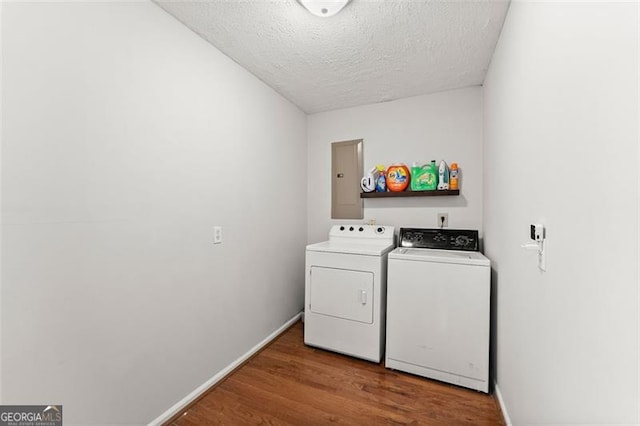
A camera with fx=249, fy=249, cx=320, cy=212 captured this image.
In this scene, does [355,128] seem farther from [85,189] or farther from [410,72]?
[85,189]

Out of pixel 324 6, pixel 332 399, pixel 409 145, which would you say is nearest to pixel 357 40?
pixel 324 6

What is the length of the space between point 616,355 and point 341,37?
1.92m

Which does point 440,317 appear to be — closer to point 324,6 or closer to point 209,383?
point 209,383

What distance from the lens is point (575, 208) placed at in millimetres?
735

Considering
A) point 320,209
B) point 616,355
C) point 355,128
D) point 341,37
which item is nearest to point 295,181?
point 320,209

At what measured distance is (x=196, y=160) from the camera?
166 centimetres

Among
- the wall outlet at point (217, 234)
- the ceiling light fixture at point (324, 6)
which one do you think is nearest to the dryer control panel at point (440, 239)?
the wall outlet at point (217, 234)

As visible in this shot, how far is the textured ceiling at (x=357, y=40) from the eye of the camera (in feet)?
4.68

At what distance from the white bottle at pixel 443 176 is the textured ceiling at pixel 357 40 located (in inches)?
29.2

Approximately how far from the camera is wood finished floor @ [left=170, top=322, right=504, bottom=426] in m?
1.50

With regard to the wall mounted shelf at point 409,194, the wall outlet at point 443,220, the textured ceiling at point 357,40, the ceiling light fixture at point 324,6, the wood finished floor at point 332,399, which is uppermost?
the textured ceiling at point 357,40

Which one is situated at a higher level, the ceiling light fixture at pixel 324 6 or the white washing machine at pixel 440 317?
the ceiling light fixture at pixel 324 6

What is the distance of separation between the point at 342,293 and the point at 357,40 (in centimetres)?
191

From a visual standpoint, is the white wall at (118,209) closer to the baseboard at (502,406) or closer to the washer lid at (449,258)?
the washer lid at (449,258)
